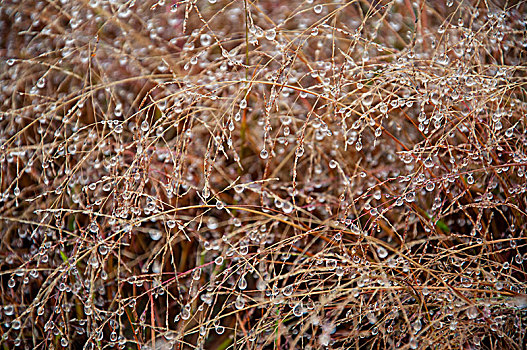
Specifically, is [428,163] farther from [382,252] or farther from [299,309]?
[299,309]

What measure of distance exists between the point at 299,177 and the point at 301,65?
0.35m

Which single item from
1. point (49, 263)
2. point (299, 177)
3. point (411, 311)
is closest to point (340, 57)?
point (299, 177)

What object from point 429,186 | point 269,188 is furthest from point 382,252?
point 269,188

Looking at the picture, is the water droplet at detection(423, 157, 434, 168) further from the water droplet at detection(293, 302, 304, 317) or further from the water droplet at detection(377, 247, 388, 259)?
the water droplet at detection(293, 302, 304, 317)

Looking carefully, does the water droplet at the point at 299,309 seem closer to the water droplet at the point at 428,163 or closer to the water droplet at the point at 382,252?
the water droplet at the point at 382,252

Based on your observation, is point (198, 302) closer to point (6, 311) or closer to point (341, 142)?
point (6, 311)

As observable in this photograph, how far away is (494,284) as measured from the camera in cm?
76

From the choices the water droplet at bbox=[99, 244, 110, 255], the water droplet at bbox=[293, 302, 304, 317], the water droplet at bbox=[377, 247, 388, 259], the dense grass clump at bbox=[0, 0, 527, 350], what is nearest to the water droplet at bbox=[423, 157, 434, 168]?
the dense grass clump at bbox=[0, 0, 527, 350]

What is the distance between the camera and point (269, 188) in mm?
1141

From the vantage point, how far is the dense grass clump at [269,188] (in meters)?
0.80

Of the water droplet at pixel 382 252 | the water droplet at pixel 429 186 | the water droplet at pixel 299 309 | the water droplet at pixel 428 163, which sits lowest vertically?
the water droplet at pixel 299 309

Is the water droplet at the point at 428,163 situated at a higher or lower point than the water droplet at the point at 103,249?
higher

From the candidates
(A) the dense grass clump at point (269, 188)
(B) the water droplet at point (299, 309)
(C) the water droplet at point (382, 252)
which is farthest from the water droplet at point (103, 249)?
(C) the water droplet at point (382, 252)

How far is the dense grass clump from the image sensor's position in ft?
2.61
